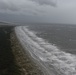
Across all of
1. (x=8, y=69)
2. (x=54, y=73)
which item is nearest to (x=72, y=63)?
(x=54, y=73)

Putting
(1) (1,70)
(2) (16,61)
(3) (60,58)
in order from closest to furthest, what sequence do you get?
(1) (1,70), (2) (16,61), (3) (60,58)

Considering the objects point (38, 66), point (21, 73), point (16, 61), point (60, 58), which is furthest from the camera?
point (60, 58)

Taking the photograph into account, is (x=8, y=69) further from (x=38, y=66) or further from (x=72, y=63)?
(x=72, y=63)

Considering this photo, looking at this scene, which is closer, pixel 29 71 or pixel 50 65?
pixel 29 71

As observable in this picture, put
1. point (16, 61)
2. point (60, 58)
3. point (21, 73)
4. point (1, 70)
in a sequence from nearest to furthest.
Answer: point (21, 73) < point (1, 70) < point (16, 61) < point (60, 58)

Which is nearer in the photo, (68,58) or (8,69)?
(8,69)

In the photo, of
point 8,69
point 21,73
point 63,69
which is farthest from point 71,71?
point 8,69

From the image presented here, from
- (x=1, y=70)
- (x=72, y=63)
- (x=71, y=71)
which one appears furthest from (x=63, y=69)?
(x=1, y=70)

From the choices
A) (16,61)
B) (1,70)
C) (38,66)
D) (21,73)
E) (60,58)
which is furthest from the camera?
(60,58)

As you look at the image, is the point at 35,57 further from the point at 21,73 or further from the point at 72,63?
the point at 21,73

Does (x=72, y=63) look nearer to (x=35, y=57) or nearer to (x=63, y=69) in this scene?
(x=63, y=69)
